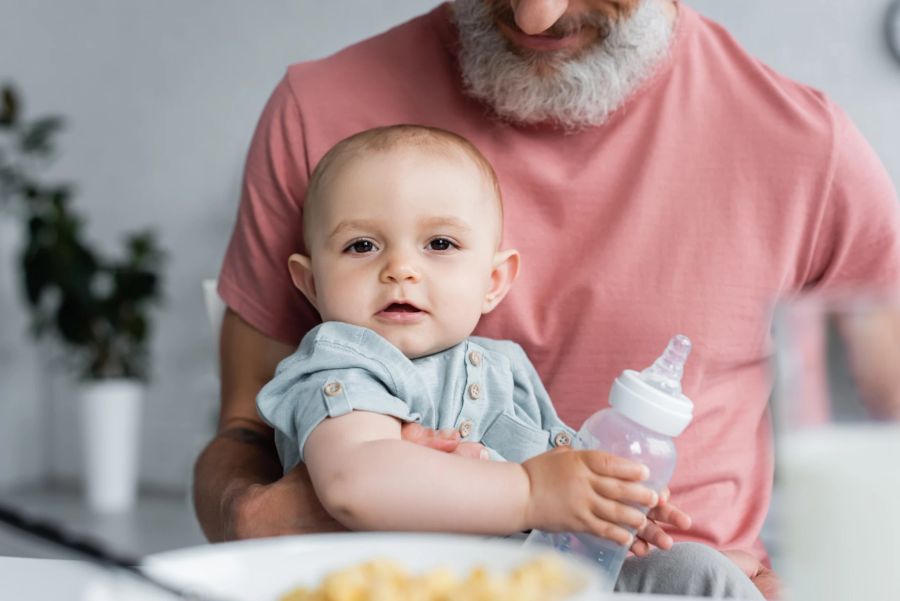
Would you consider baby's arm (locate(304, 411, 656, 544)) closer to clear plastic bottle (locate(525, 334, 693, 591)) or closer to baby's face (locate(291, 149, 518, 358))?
clear plastic bottle (locate(525, 334, 693, 591))

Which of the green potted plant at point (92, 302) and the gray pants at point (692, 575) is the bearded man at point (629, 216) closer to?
the gray pants at point (692, 575)

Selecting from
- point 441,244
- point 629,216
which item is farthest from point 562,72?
point 441,244

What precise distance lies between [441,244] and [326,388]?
0.25m

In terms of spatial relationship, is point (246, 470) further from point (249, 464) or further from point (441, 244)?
point (441, 244)

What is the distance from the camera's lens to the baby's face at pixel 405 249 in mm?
1172

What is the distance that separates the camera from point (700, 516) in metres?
1.41

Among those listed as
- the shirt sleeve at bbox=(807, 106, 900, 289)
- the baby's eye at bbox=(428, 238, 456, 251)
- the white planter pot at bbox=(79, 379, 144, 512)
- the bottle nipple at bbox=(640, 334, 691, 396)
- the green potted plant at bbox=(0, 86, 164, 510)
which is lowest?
the white planter pot at bbox=(79, 379, 144, 512)

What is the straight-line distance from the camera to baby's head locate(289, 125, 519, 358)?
1173mm

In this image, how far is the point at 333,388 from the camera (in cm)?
106

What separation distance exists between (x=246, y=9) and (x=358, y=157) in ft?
10.6

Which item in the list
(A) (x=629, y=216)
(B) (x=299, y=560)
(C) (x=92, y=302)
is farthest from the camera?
(C) (x=92, y=302)

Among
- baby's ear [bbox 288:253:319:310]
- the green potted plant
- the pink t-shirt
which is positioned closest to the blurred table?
baby's ear [bbox 288:253:319:310]

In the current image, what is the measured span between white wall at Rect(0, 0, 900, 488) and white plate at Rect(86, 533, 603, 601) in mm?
3560

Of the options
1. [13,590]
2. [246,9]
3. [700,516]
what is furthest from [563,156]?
[246,9]
